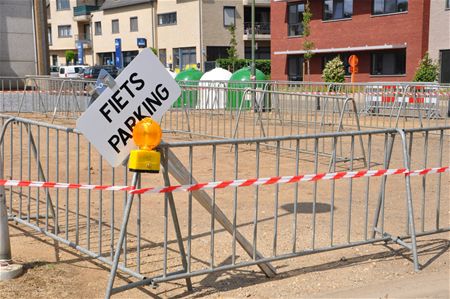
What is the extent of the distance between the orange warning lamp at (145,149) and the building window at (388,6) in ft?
113

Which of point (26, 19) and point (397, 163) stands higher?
point (26, 19)

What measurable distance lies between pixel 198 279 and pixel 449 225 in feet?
11.2

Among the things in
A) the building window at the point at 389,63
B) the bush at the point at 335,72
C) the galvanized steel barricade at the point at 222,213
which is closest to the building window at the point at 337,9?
the building window at the point at 389,63

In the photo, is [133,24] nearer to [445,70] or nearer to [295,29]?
[295,29]

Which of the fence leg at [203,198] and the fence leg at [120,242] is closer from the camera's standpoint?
the fence leg at [120,242]

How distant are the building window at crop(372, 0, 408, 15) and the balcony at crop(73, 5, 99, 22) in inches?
1786

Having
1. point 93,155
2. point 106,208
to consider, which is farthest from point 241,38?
point 106,208

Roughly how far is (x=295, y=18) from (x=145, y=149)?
41.1 m

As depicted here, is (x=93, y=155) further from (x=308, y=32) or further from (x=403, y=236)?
(x=308, y=32)

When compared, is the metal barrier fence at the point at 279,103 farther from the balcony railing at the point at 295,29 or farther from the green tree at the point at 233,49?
the green tree at the point at 233,49

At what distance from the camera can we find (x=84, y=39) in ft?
252

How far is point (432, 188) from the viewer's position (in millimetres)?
8828

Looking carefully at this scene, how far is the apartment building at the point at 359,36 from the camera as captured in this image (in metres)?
35.3

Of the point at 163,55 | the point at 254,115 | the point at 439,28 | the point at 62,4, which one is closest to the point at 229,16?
the point at 163,55
